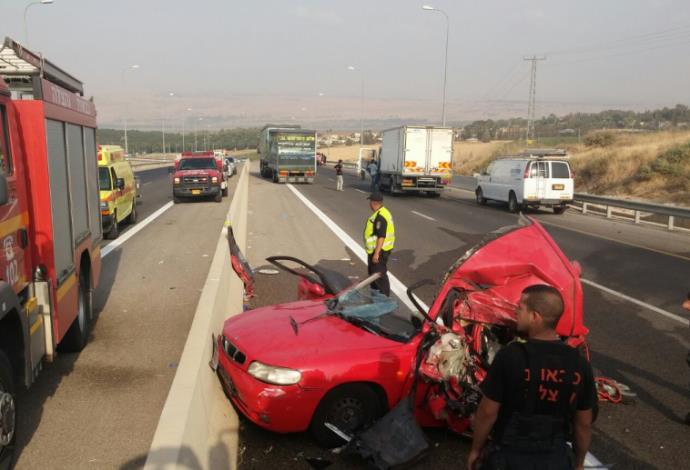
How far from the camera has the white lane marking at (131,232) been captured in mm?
13395

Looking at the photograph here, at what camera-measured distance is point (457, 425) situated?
4.56 meters

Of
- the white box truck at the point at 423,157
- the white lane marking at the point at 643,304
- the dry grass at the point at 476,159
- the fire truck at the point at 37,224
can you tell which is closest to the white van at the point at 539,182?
the white box truck at the point at 423,157

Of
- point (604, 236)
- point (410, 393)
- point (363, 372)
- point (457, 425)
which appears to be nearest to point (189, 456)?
point (363, 372)

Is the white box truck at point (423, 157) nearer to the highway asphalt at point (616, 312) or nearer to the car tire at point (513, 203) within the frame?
the car tire at point (513, 203)

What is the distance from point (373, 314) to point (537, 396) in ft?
8.00

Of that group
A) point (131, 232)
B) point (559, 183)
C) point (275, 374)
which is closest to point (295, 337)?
point (275, 374)

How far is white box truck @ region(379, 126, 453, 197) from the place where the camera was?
30.3 m

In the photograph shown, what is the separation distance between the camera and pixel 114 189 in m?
15.7

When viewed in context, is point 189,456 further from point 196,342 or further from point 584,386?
point 584,386

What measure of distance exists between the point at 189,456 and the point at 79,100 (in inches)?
199

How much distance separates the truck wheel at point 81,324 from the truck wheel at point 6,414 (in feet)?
7.92

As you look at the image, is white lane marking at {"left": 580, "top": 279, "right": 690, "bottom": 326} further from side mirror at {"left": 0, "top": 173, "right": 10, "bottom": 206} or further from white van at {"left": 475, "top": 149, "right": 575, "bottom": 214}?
white van at {"left": 475, "top": 149, "right": 575, "bottom": 214}

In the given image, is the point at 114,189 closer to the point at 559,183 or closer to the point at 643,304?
the point at 643,304

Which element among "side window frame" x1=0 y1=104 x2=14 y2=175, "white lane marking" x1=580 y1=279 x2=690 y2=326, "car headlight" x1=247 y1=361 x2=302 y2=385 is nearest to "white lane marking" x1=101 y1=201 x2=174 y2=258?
"side window frame" x1=0 y1=104 x2=14 y2=175
